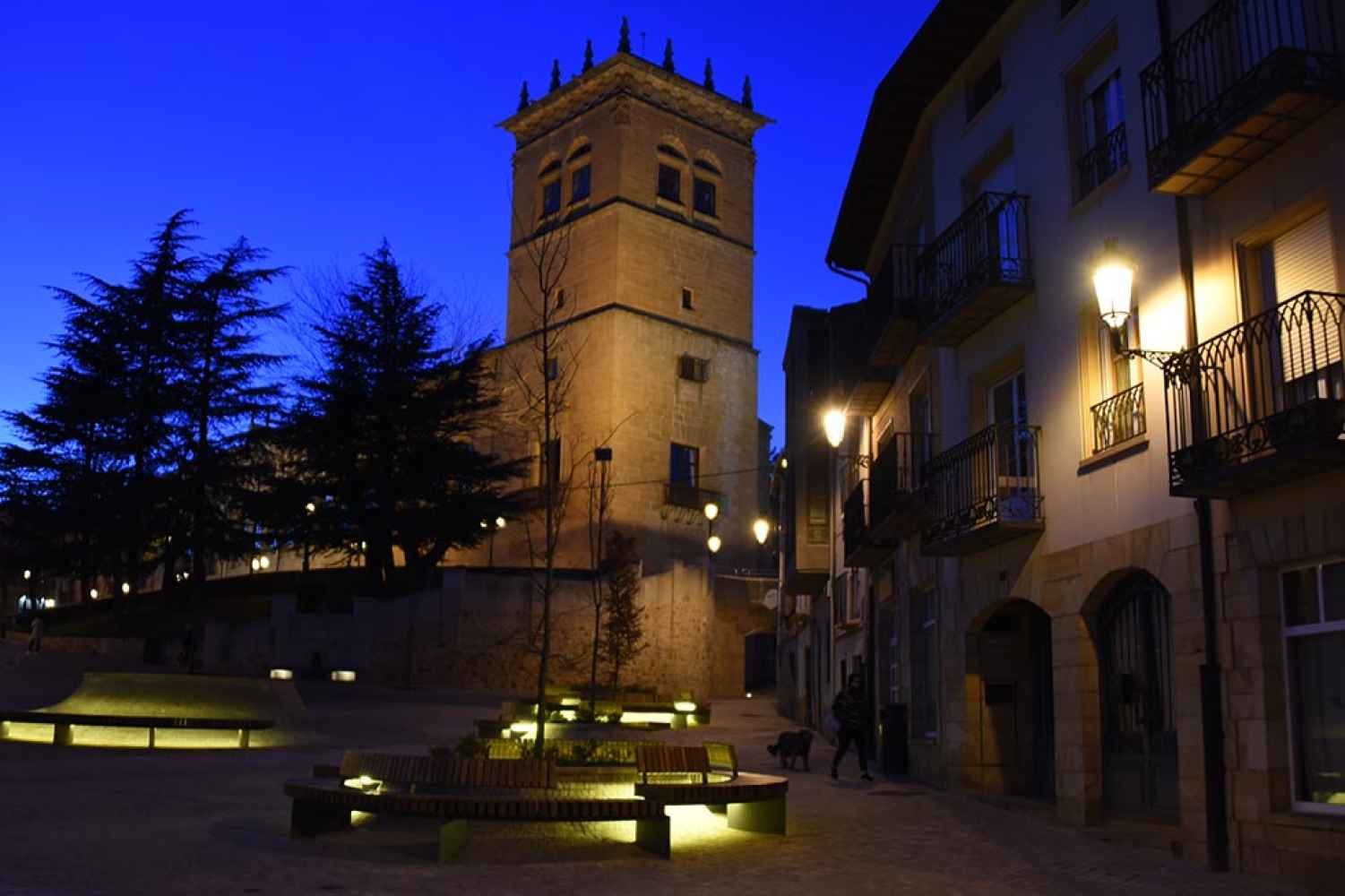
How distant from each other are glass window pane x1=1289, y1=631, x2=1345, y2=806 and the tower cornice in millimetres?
48433

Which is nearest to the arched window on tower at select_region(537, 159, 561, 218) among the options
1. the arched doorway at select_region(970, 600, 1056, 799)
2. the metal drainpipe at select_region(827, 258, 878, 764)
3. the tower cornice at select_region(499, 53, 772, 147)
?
the tower cornice at select_region(499, 53, 772, 147)

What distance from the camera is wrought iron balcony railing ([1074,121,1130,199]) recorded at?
14.1 m

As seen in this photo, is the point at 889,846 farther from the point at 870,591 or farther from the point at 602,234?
the point at 602,234

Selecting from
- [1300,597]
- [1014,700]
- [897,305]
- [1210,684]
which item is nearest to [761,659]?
[897,305]

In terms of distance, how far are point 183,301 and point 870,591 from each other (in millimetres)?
28703

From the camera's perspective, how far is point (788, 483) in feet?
114

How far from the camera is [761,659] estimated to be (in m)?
60.4

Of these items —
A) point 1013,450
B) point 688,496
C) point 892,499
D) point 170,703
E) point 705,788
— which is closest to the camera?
point 705,788

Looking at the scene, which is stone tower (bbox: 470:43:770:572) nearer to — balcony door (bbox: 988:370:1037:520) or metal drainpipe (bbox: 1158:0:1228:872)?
balcony door (bbox: 988:370:1037:520)

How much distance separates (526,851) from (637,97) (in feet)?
161

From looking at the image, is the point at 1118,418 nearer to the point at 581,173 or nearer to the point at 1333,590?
the point at 1333,590

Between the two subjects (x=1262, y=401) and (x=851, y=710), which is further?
(x=851, y=710)

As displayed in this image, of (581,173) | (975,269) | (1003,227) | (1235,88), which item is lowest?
(1235,88)

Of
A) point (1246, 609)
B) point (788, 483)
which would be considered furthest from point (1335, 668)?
point (788, 483)
